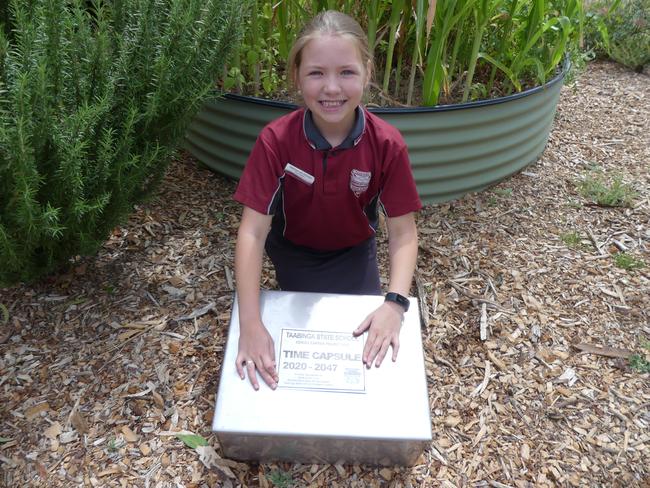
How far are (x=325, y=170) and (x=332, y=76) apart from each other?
24cm

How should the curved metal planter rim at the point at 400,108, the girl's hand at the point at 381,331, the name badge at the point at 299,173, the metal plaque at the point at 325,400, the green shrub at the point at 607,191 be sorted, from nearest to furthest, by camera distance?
the metal plaque at the point at 325,400, the girl's hand at the point at 381,331, the name badge at the point at 299,173, the curved metal planter rim at the point at 400,108, the green shrub at the point at 607,191

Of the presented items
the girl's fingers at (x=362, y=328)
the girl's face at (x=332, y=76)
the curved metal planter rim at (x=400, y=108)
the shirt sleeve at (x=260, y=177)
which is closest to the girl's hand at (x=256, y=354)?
the girl's fingers at (x=362, y=328)

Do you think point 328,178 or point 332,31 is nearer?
point 332,31

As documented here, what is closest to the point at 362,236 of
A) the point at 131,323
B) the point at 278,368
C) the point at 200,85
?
the point at 278,368

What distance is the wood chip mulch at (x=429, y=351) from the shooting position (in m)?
1.29

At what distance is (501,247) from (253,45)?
3.98ft

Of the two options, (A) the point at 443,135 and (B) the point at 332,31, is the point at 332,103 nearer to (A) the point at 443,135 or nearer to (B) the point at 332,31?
(B) the point at 332,31

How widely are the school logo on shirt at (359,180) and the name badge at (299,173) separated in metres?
0.10

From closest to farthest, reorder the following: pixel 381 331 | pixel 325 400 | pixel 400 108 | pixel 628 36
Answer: pixel 325 400
pixel 381 331
pixel 400 108
pixel 628 36

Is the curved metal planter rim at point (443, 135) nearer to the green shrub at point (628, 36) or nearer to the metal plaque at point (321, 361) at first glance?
the metal plaque at point (321, 361)

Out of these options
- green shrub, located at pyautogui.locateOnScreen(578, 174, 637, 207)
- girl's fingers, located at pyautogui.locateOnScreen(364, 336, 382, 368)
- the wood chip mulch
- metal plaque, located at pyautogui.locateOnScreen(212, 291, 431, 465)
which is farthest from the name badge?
green shrub, located at pyautogui.locateOnScreen(578, 174, 637, 207)

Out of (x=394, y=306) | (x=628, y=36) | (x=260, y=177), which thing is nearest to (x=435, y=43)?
(x=260, y=177)

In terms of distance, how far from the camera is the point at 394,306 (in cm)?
130

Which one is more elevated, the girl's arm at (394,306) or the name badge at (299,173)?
the name badge at (299,173)
